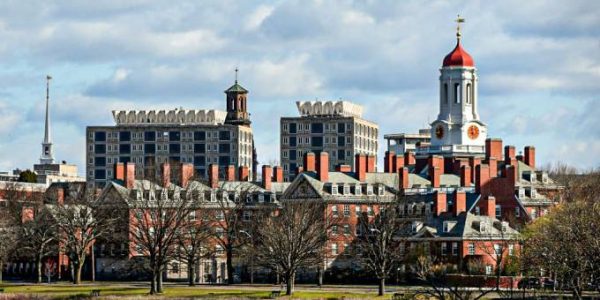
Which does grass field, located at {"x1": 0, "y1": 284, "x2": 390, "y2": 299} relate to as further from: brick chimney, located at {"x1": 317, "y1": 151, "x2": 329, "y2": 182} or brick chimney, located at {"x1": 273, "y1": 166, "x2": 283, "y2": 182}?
brick chimney, located at {"x1": 273, "y1": 166, "x2": 283, "y2": 182}

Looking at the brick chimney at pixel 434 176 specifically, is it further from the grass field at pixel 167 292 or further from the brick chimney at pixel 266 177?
the grass field at pixel 167 292

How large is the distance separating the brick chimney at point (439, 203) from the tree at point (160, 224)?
2311 cm

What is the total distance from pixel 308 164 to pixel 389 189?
1151cm

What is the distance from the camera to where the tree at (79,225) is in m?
164

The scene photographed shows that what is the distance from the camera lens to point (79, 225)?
167 metres

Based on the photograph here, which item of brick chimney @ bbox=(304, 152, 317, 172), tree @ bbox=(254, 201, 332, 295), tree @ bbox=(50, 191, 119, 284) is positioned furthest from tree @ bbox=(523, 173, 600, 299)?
brick chimney @ bbox=(304, 152, 317, 172)

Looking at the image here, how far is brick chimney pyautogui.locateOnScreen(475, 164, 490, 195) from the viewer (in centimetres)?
16988

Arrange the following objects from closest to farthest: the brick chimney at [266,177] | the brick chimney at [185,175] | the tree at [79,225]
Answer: the tree at [79,225], the brick chimney at [185,175], the brick chimney at [266,177]

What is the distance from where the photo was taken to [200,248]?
537ft

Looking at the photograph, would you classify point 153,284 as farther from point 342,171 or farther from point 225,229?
point 342,171

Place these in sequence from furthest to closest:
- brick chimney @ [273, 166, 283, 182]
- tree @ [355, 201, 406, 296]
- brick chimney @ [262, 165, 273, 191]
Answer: brick chimney @ [273, 166, 283, 182] < brick chimney @ [262, 165, 273, 191] < tree @ [355, 201, 406, 296]

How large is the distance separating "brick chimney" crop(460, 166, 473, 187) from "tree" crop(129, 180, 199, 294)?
1211 inches

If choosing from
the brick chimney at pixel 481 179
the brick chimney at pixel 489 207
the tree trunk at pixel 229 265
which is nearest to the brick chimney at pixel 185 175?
the tree trunk at pixel 229 265

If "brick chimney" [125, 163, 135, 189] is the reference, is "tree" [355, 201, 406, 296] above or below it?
below
